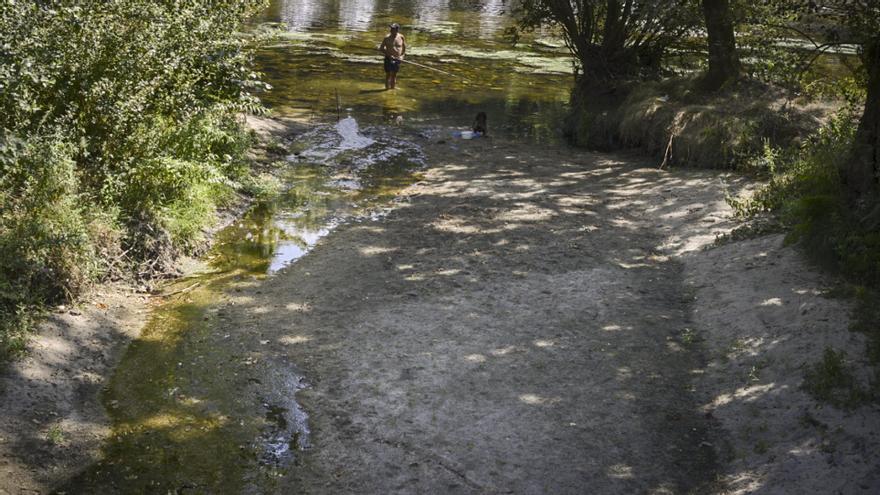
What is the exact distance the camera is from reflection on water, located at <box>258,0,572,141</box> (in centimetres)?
1938

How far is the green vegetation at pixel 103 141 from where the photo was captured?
7.96 metres

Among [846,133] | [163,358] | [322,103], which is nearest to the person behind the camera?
[163,358]

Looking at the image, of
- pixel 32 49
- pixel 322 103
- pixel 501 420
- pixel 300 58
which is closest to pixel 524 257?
pixel 501 420

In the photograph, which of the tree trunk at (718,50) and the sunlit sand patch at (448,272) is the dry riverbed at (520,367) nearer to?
the sunlit sand patch at (448,272)

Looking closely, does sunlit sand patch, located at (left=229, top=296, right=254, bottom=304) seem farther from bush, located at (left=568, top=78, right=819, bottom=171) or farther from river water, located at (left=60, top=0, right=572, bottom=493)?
bush, located at (left=568, top=78, right=819, bottom=171)

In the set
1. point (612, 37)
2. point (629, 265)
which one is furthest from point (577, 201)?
point (612, 37)

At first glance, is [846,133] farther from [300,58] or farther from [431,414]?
[300,58]

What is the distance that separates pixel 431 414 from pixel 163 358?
2.60 m

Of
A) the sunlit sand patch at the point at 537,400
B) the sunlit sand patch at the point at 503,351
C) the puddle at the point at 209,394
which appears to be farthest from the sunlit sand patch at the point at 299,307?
the sunlit sand patch at the point at 537,400

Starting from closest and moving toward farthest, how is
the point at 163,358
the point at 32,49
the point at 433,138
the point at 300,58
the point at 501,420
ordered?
1. the point at 501,420
2. the point at 163,358
3. the point at 32,49
4. the point at 433,138
5. the point at 300,58

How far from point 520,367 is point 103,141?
18.2 feet

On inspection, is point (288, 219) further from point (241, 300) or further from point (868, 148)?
point (868, 148)

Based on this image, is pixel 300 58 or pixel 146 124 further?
pixel 300 58

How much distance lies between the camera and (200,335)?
820 centimetres
